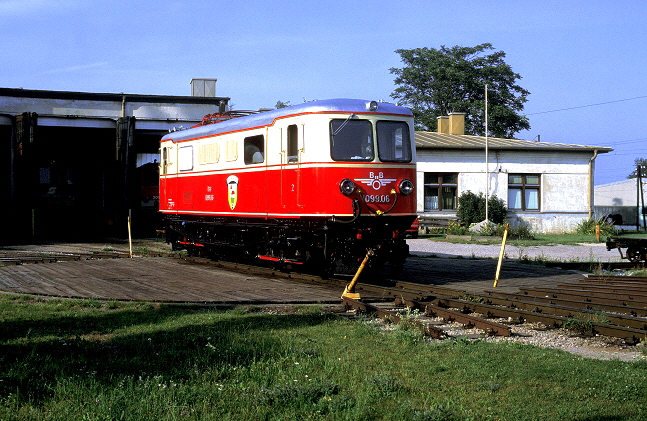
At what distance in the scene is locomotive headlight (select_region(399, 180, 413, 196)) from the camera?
14.5 m

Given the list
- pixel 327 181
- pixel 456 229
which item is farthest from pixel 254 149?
pixel 456 229

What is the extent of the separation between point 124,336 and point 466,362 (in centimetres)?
402

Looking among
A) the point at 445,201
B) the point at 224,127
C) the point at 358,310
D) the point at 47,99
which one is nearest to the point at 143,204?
the point at 47,99

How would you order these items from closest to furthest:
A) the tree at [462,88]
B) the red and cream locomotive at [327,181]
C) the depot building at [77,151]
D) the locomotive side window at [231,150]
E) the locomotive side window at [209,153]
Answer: the red and cream locomotive at [327,181] < the locomotive side window at [231,150] < the locomotive side window at [209,153] < the depot building at [77,151] < the tree at [462,88]

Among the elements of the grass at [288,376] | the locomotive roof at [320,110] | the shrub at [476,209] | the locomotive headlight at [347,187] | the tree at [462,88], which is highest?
the tree at [462,88]

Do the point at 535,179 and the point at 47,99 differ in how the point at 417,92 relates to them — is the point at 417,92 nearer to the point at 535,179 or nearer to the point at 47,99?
the point at 535,179

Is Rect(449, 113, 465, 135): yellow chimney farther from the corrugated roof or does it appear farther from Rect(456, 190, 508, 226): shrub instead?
Rect(456, 190, 508, 226): shrub

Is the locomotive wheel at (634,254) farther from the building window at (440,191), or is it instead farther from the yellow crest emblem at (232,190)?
the building window at (440,191)

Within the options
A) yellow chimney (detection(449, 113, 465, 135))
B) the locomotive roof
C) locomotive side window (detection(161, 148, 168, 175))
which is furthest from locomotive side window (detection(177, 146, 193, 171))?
yellow chimney (detection(449, 113, 465, 135))

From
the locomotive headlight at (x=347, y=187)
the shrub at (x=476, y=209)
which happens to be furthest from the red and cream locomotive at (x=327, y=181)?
the shrub at (x=476, y=209)

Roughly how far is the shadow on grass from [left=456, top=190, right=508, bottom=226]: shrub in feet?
89.4

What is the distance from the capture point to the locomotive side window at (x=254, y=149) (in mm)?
15967

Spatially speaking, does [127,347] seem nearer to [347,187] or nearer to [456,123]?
[347,187]

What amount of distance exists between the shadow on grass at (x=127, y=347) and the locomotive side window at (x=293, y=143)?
16.8ft
